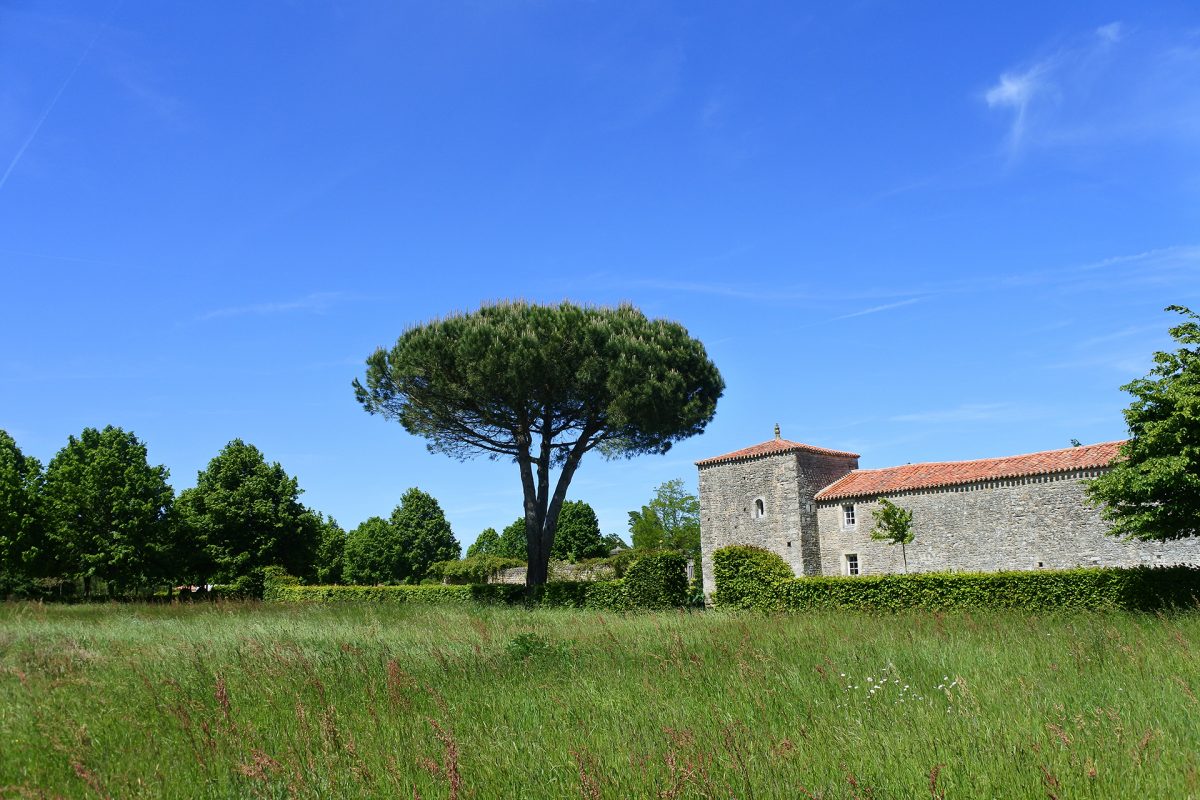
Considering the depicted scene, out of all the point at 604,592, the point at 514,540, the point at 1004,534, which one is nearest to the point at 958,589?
the point at 1004,534

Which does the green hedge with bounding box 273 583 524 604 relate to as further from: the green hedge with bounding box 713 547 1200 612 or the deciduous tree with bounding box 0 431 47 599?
the deciduous tree with bounding box 0 431 47 599

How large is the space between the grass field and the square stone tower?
2191 centimetres

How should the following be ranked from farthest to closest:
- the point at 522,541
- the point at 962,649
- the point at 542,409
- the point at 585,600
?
the point at 522,541 → the point at 542,409 → the point at 585,600 → the point at 962,649

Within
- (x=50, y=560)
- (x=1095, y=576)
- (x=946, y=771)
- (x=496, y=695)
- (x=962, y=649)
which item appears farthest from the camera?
(x=50, y=560)

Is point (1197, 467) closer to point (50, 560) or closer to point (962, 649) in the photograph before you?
point (962, 649)

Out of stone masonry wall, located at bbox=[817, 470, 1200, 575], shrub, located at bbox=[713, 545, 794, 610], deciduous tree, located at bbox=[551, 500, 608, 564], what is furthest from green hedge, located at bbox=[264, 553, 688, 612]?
deciduous tree, located at bbox=[551, 500, 608, 564]

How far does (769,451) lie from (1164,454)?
1740 centimetres

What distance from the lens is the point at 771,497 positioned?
1247 inches

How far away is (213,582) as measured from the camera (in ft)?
126

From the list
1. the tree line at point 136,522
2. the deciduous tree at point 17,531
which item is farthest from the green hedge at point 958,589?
the deciduous tree at point 17,531

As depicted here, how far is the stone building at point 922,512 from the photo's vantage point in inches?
958

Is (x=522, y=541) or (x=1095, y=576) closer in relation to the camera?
A: (x=1095, y=576)

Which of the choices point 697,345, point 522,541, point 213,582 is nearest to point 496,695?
point 697,345

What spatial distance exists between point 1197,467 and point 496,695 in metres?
14.8
